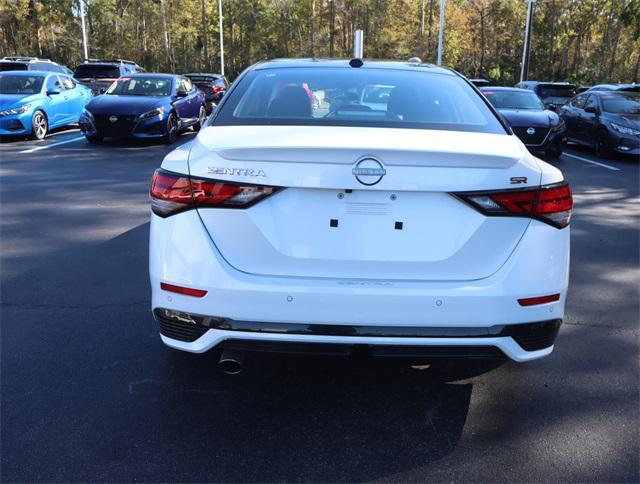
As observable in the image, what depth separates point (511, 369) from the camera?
356 centimetres

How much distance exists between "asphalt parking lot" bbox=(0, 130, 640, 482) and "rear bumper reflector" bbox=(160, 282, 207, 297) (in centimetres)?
69

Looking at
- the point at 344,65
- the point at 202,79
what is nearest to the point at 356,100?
the point at 344,65

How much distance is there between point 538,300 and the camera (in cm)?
270

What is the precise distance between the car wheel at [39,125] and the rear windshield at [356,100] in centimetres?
1161

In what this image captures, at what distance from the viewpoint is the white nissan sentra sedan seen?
2.57 metres

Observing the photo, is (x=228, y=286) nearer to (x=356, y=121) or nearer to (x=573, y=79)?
(x=356, y=121)

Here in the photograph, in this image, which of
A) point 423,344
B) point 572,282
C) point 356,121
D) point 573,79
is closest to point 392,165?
point 356,121

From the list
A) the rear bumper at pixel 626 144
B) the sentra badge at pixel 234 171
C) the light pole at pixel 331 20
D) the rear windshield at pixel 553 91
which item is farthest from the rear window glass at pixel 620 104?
the light pole at pixel 331 20

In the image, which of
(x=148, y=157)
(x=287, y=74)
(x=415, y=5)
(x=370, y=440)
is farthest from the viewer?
(x=415, y=5)

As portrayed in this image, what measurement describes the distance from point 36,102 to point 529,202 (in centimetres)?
1369

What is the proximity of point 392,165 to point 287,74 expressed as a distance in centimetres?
144

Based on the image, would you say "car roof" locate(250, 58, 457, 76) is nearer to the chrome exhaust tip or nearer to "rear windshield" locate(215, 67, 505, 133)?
"rear windshield" locate(215, 67, 505, 133)

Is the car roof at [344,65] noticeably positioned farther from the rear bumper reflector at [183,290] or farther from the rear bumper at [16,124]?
the rear bumper at [16,124]

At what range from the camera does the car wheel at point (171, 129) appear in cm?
1363
